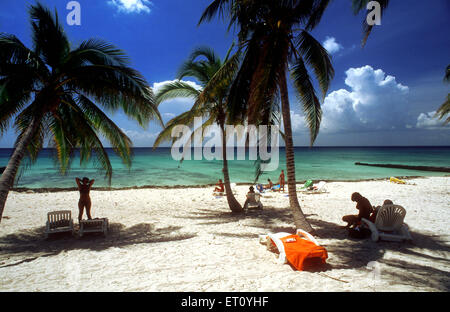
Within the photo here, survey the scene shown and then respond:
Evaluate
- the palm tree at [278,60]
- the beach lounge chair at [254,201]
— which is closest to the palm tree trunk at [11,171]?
the palm tree at [278,60]

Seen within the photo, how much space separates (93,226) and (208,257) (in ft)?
12.6

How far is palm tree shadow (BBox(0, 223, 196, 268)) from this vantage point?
459 centimetres

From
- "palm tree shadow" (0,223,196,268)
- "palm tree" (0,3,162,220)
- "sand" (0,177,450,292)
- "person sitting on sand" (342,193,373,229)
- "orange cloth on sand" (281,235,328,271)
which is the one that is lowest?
"palm tree shadow" (0,223,196,268)

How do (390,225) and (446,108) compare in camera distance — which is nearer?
(390,225)

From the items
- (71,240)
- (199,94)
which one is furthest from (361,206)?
(71,240)

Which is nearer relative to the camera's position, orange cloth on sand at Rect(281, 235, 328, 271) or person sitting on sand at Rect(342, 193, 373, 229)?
orange cloth on sand at Rect(281, 235, 328, 271)

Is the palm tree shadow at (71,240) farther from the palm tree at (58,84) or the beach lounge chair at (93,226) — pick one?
the palm tree at (58,84)

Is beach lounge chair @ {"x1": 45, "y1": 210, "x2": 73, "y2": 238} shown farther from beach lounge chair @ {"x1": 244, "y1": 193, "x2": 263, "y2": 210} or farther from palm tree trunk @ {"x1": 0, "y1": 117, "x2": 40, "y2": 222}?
beach lounge chair @ {"x1": 244, "y1": 193, "x2": 263, "y2": 210}

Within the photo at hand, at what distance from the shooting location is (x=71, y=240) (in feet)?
17.7

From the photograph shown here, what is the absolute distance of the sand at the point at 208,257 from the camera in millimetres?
3150

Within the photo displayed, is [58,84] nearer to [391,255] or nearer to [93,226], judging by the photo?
[93,226]

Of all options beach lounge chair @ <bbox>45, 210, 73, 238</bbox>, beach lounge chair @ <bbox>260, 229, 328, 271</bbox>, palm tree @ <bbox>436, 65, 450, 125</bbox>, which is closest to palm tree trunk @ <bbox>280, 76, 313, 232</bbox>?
beach lounge chair @ <bbox>260, 229, 328, 271</bbox>

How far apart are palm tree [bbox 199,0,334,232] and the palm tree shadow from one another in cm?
377
